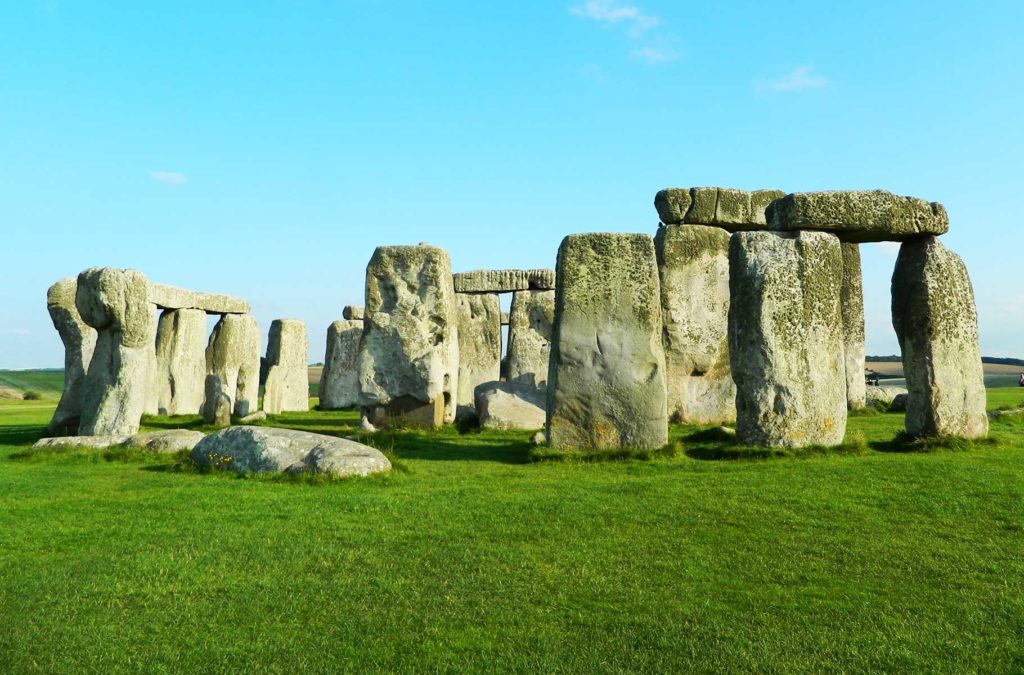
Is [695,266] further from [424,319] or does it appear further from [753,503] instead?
[753,503]

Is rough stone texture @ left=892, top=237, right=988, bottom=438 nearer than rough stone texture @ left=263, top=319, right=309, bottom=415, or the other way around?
rough stone texture @ left=892, top=237, right=988, bottom=438

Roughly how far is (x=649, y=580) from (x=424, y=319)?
1034 cm

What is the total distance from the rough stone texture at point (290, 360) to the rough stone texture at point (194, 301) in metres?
1.71

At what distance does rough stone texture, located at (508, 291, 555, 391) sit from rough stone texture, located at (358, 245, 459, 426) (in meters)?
6.10

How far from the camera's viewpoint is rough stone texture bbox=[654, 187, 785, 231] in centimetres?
1567

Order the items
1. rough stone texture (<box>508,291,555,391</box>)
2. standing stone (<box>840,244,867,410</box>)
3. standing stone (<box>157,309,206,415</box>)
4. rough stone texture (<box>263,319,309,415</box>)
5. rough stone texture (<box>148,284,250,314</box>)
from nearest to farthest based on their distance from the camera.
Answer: standing stone (<box>840,244,867,410</box>) < rough stone texture (<box>148,284,250,314</box>) < standing stone (<box>157,309,206,415</box>) < rough stone texture (<box>508,291,555,391</box>) < rough stone texture (<box>263,319,309,415</box>)

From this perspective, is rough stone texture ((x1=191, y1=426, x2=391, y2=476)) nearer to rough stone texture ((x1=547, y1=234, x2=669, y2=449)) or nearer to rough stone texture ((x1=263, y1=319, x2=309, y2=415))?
rough stone texture ((x1=547, y1=234, x2=669, y2=449))

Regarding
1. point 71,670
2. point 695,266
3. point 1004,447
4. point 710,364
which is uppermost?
point 695,266

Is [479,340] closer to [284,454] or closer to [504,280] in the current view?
[504,280]

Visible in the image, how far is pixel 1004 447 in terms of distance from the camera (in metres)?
10.1

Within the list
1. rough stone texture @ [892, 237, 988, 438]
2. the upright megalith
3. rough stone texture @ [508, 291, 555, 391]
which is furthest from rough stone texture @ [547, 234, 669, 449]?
rough stone texture @ [508, 291, 555, 391]

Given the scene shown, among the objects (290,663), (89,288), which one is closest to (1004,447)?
(290,663)

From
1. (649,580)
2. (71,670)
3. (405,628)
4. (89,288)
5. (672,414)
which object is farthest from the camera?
(672,414)

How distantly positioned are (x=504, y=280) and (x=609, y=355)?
12.0 m
